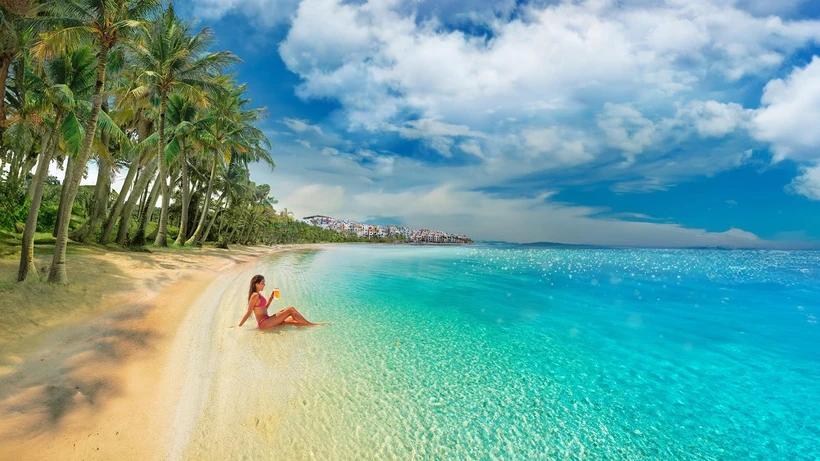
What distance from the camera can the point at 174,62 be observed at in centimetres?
2131

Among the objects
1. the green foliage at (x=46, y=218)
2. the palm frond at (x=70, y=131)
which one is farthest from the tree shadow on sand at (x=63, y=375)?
the green foliage at (x=46, y=218)

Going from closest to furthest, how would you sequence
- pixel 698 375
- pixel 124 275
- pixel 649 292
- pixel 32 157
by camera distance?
pixel 698 375 → pixel 124 275 → pixel 649 292 → pixel 32 157

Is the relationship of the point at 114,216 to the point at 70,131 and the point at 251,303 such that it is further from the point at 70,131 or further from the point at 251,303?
the point at 251,303

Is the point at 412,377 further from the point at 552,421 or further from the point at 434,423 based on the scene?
the point at 552,421

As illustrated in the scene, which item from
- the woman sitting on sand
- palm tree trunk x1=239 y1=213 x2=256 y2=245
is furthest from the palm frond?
palm tree trunk x1=239 y1=213 x2=256 y2=245

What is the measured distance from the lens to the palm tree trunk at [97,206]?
1980 centimetres

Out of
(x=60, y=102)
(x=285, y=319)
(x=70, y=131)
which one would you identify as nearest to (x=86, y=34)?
(x=60, y=102)

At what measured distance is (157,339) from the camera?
7758 millimetres

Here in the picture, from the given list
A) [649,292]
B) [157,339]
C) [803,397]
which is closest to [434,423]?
[157,339]

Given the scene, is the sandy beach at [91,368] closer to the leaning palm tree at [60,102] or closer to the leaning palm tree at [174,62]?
the leaning palm tree at [60,102]

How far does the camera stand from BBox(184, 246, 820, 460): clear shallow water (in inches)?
192

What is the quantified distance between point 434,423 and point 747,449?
482 cm

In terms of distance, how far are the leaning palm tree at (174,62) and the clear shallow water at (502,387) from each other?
15829 mm

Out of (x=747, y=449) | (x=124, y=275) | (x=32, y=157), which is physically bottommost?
(x=747, y=449)
